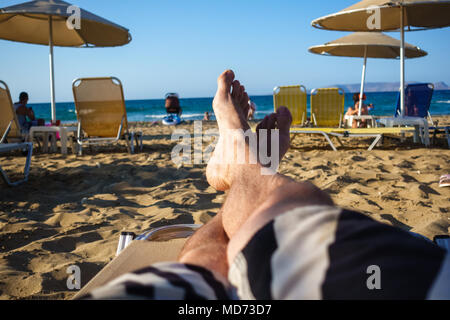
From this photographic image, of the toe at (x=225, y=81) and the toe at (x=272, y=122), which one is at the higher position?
the toe at (x=225, y=81)

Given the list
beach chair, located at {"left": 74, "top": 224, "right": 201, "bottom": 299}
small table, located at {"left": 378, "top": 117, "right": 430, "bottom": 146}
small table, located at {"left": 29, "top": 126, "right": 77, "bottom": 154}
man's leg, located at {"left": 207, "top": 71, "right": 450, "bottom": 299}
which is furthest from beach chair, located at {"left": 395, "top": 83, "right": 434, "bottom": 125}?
man's leg, located at {"left": 207, "top": 71, "right": 450, "bottom": 299}

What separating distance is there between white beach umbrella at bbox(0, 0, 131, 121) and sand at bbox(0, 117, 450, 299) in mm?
2094

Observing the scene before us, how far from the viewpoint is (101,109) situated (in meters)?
4.84

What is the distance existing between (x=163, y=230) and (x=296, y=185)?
0.96 m

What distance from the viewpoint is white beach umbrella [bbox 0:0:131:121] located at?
15.6ft

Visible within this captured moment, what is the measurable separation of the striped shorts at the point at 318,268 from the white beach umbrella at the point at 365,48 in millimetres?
6505

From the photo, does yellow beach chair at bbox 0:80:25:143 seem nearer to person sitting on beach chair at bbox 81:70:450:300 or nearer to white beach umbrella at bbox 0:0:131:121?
white beach umbrella at bbox 0:0:131:121

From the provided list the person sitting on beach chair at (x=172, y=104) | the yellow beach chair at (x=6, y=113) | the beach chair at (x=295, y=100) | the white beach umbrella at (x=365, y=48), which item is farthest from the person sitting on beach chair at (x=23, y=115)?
the person sitting on beach chair at (x=172, y=104)

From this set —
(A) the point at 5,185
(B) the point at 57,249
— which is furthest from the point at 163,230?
(A) the point at 5,185

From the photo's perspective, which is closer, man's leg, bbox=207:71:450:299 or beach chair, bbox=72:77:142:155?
man's leg, bbox=207:71:450:299

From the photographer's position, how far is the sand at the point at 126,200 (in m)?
1.55

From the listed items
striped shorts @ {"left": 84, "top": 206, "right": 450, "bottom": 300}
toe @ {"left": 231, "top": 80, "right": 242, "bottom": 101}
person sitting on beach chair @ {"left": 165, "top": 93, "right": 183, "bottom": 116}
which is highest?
person sitting on beach chair @ {"left": 165, "top": 93, "right": 183, "bottom": 116}

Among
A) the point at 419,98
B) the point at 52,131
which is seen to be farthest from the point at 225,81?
the point at 419,98

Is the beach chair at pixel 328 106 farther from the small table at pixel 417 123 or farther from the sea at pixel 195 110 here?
the sea at pixel 195 110
